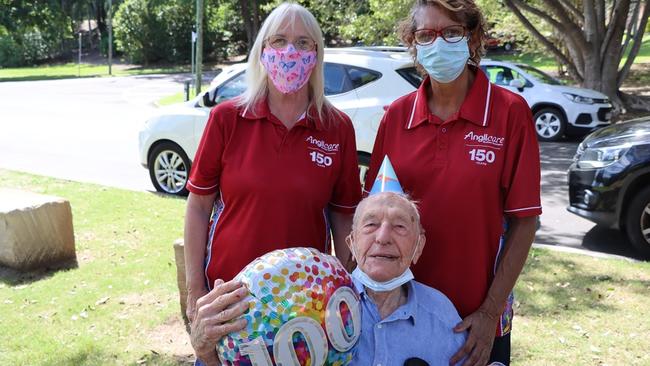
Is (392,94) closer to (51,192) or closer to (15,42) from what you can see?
(51,192)

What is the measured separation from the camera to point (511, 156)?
2.30 meters

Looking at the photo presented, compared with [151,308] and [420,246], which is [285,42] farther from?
[151,308]

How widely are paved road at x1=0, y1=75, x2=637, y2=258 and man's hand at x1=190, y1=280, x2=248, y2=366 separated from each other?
5.69m

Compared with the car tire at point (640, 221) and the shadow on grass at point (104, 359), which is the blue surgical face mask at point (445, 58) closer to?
the shadow on grass at point (104, 359)

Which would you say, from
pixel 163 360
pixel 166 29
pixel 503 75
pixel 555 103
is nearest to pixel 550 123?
pixel 555 103

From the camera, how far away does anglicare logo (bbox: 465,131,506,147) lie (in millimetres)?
2303

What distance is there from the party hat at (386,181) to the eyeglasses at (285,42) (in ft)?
1.87

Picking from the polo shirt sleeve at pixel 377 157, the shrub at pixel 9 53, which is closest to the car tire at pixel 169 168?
the polo shirt sleeve at pixel 377 157

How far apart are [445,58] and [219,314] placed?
120cm

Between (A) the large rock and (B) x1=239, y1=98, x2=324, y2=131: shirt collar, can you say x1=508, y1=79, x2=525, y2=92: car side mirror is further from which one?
(B) x1=239, y1=98, x2=324, y2=131: shirt collar

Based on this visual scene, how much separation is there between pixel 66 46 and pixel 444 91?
63.9 meters

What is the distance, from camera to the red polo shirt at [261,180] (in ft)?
8.04

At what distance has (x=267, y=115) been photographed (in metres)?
2.54

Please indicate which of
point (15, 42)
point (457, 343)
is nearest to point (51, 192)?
point (457, 343)
